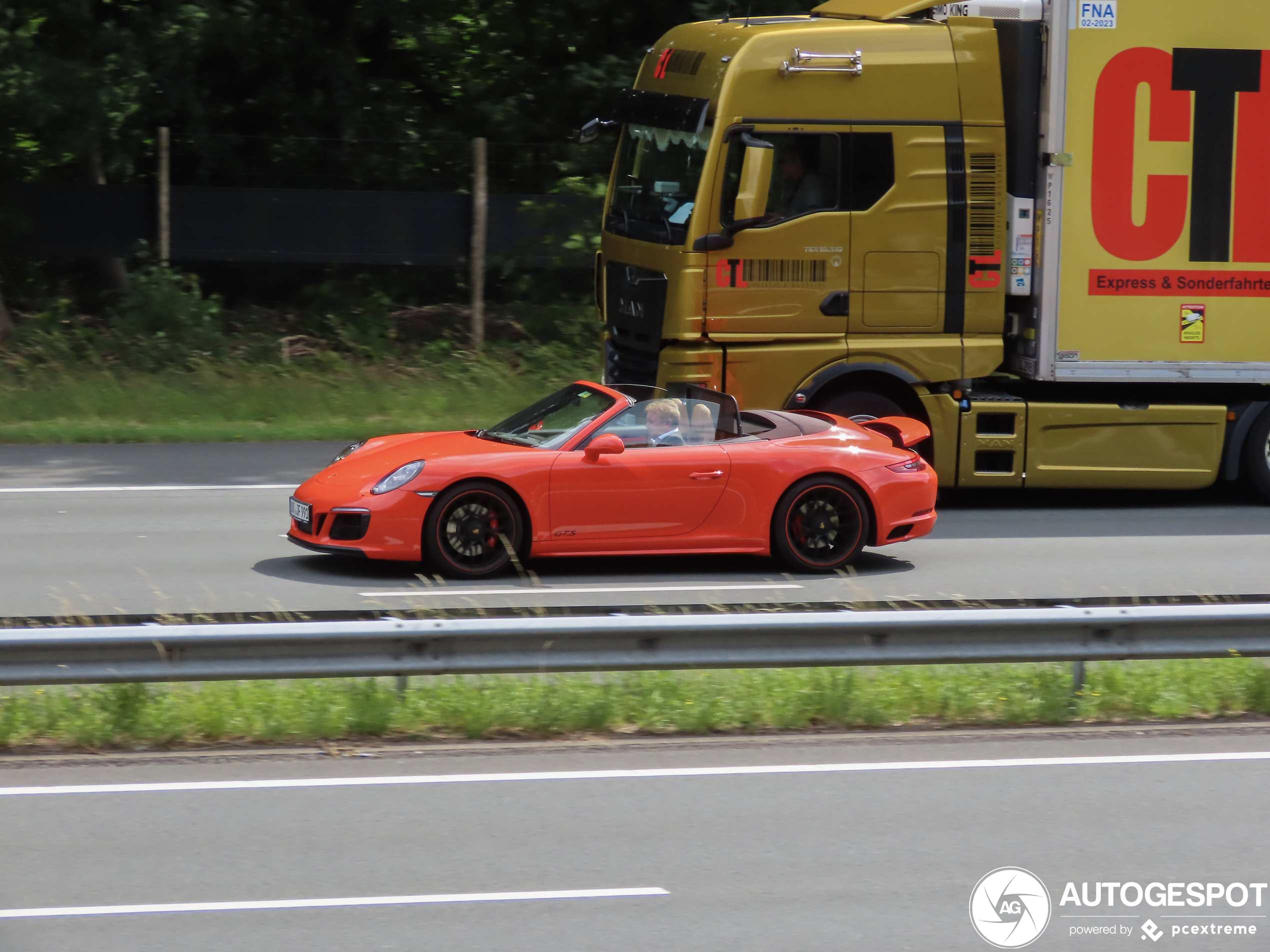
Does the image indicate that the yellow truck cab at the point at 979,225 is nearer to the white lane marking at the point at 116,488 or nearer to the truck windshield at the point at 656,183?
the truck windshield at the point at 656,183

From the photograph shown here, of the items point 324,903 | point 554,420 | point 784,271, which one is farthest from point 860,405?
point 324,903

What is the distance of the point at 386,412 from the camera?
717 inches

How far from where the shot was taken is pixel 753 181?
12930mm

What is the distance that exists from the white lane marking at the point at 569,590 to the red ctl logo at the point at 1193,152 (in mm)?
4822

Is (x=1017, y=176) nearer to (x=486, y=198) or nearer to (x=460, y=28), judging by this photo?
(x=486, y=198)

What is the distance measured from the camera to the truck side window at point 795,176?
42.4 feet

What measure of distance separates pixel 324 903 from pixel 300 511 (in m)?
5.39

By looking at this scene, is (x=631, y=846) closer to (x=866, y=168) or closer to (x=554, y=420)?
(x=554, y=420)

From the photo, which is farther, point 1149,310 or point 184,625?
point 1149,310

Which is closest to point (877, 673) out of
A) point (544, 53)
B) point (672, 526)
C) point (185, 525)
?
point (672, 526)

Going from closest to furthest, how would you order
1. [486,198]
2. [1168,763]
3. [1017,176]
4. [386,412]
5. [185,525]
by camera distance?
1. [1168,763]
2. [185,525]
3. [1017,176]
4. [386,412]
5. [486,198]

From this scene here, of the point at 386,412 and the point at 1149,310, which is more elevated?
the point at 1149,310

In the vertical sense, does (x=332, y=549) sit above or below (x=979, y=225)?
below

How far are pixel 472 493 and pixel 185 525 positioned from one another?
2.97 metres
